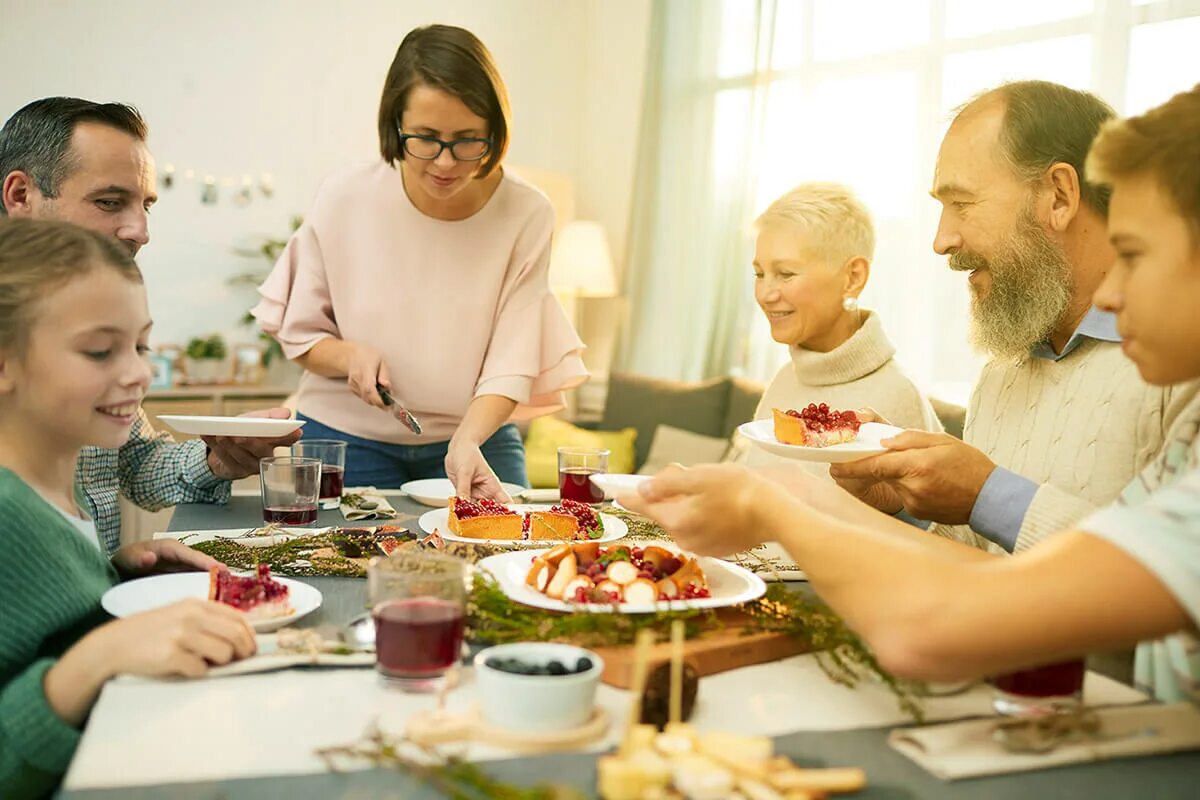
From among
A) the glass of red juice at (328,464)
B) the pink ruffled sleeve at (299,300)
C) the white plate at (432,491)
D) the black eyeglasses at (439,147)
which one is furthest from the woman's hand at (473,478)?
the black eyeglasses at (439,147)

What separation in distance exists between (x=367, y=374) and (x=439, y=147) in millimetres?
582

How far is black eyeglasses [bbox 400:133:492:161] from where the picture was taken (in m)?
2.62

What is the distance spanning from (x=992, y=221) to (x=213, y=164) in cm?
512

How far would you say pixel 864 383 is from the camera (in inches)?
115

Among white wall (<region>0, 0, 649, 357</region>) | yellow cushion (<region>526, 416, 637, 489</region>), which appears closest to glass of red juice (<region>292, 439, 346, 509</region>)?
yellow cushion (<region>526, 416, 637, 489</region>)

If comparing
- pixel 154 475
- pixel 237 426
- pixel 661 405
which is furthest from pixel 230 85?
pixel 237 426

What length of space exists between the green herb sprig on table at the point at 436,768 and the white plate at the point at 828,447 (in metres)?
0.97

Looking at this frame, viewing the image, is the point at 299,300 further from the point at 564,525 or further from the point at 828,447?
the point at 828,447

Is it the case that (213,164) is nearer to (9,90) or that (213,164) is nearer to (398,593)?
(9,90)

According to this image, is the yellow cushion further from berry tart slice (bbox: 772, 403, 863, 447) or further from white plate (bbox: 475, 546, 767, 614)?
white plate (bbox: 475, 546, 767, 614)

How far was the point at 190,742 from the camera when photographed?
1.08 meters

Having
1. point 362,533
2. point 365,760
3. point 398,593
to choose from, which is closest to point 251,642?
point 398,593

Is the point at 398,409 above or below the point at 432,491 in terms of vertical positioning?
above

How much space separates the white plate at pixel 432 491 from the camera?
246cm
